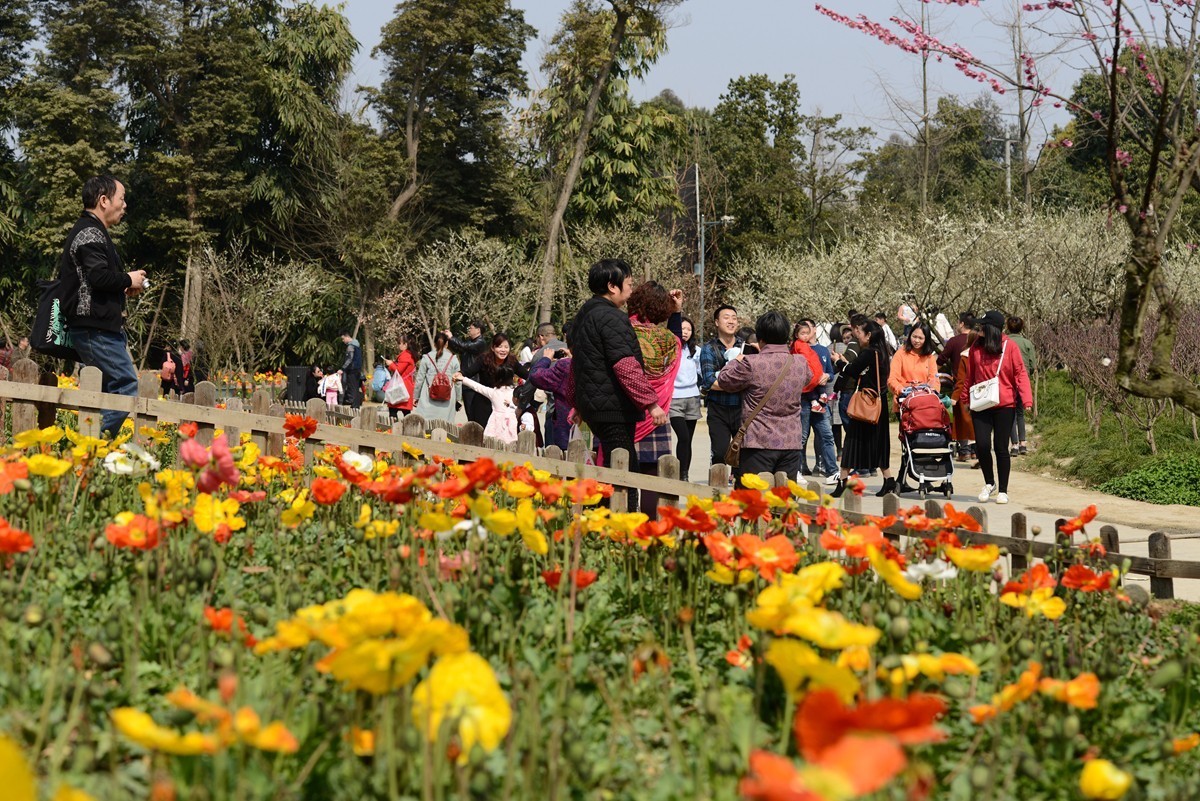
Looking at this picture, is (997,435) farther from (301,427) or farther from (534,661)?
(534,661)

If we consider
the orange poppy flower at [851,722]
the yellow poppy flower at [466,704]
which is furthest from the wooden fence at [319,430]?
the orange poppy flower at [851,722]

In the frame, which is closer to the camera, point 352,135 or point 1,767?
point 1,767

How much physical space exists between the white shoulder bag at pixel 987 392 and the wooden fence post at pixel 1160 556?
17.4 ft

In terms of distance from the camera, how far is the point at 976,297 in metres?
31.6

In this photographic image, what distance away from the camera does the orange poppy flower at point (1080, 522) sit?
14.7ft

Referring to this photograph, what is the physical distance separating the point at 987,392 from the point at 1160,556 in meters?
5.46

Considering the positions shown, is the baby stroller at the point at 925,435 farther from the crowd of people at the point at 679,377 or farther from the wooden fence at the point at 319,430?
the wooden fence at the point at 319,430

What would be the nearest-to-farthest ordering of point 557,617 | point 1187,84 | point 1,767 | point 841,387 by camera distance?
point 1,767 < point 557,617 < point 1187,84 < point 841,387

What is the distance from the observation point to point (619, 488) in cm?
758

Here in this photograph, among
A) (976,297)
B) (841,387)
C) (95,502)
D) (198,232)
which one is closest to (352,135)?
(198,232)

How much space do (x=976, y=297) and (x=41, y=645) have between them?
3028cm

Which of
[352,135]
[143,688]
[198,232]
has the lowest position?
[143,688]

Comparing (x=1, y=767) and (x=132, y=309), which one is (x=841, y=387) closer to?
(x=1, y=767)

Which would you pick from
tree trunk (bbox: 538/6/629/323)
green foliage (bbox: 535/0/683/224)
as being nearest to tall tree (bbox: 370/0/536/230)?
green foliage (bbox: 535/0/683/224)
